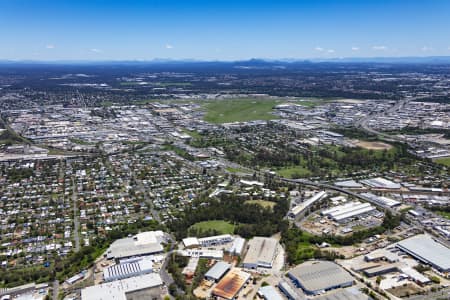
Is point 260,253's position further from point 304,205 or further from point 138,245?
point 304,205

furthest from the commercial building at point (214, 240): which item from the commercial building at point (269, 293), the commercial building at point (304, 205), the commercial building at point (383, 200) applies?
the commercial building at point (383, 200)

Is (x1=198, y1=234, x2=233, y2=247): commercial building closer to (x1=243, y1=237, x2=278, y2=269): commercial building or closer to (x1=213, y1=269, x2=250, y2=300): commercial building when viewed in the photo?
(x1=243, y1=237, x2=278, y2=269): commercial building

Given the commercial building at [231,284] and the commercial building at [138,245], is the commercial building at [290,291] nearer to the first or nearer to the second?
the commercial building at [231,284]

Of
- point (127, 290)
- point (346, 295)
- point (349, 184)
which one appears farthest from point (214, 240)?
point (349, 184)

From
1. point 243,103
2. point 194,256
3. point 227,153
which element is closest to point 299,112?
point 243,103

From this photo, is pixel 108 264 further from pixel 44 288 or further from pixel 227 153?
pixel 227 153

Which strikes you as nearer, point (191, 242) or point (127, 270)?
point (127, 270)
